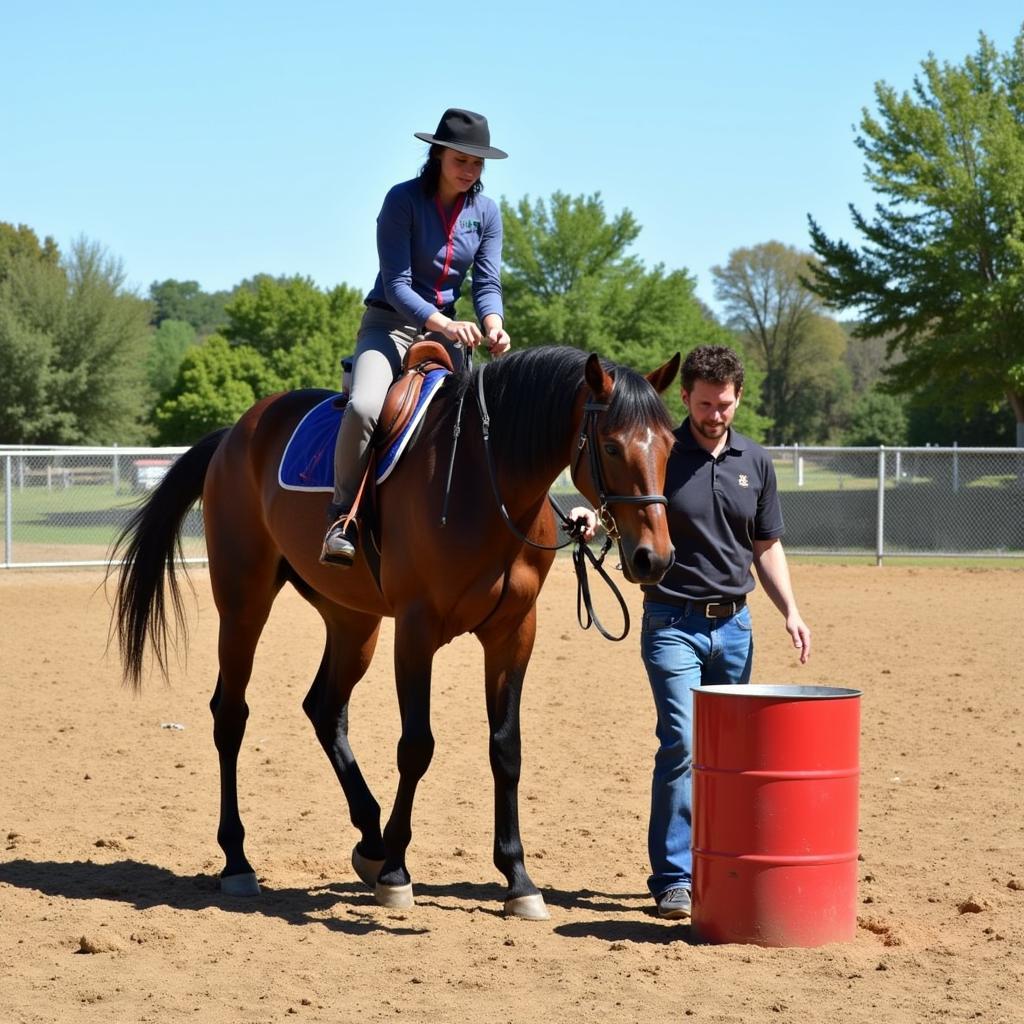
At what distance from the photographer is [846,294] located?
31.5 meters

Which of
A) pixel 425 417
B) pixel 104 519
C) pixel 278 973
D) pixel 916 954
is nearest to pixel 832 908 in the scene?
pixel 916 954

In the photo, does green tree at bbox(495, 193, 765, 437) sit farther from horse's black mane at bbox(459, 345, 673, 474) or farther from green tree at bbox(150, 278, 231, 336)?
green tree at bbox(150, 278, 231, 336)

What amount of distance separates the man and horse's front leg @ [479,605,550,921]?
51 centimetres

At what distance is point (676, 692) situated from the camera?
531 centimetres

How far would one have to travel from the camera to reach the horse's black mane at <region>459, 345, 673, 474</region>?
514 centimetres

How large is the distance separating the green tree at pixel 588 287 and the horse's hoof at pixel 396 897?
38.1m

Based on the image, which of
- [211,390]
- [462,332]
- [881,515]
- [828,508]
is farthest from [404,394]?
[211,390]

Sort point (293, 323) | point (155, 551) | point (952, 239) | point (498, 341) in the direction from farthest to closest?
point (293, 323), point (952, 239), point (155, 551), point (498, 341)

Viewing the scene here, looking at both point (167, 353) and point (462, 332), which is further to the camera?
point (167, 353)

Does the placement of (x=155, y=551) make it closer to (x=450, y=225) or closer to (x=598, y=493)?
(x=450, y=225)

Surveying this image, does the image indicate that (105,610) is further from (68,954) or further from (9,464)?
(68,954)

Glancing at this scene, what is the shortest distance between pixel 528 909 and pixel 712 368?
7.24ft

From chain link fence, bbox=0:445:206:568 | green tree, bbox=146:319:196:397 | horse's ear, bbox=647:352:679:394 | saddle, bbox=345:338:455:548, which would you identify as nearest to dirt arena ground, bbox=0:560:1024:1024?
saddle, bbox=345:338:455:548

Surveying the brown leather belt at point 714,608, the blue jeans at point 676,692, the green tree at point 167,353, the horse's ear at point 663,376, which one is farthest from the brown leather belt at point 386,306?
the green tree at point 167,353
